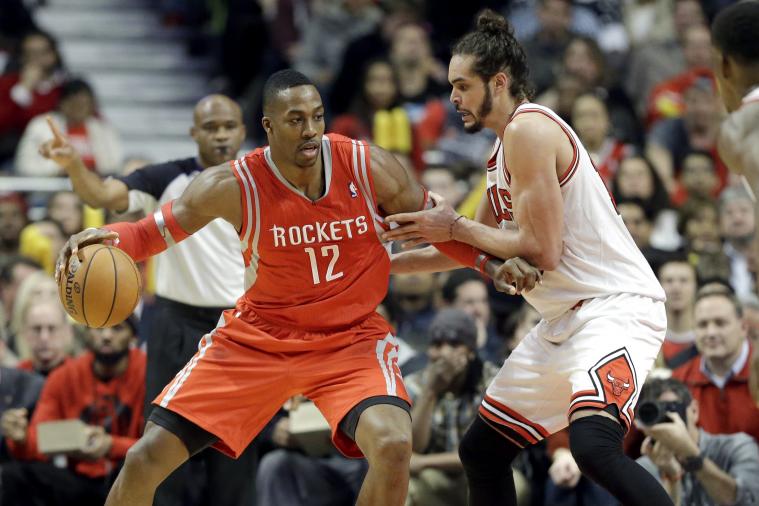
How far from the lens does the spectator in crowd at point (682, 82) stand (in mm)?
11602

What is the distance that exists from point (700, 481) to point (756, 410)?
763 mm

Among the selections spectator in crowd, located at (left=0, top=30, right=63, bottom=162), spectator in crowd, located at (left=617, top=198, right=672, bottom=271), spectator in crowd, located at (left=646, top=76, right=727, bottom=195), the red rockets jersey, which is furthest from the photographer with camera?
spectator in crowd, located at (left=0, top=30, right=63, bottom=162)

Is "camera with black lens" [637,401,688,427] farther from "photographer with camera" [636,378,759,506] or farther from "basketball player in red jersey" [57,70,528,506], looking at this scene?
"basketball player in red jersey" [57,70,528,506]

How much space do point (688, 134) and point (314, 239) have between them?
6.52 meters

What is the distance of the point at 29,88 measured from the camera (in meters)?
11.7

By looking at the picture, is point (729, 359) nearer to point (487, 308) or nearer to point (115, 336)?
point (487, 308)

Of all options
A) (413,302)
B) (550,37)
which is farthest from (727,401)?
(550,37)

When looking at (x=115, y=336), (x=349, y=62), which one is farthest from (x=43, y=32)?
(x=115, y=336)

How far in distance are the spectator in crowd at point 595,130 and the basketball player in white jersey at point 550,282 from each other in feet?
14.5

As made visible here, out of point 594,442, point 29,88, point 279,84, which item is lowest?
point 594,442

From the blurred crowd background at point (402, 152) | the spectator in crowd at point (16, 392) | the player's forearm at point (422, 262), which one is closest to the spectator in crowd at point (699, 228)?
the blurred crowd background at point (402, 152)

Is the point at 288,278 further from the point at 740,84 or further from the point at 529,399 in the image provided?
the point at 740,84

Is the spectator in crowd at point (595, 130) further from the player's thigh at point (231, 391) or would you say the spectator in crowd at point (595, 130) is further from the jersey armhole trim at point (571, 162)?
the player's thigh at point (231, 391)

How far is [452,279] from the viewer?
891 centimetres
